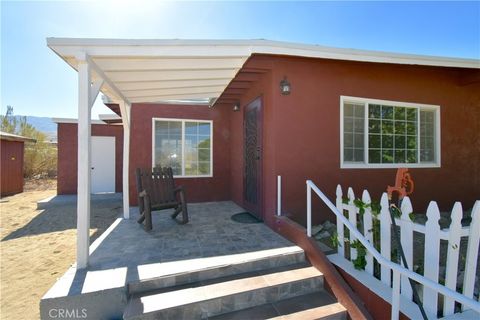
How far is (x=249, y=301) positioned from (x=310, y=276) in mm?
744

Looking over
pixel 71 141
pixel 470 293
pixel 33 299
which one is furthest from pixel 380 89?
pixel 71 141

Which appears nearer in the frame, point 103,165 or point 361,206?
point 361,206

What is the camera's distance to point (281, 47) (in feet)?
11.2

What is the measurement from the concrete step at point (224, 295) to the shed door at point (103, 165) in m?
8.51

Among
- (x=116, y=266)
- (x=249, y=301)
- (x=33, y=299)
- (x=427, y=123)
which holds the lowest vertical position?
(x=33, y=299)

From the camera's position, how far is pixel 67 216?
659 centimetres

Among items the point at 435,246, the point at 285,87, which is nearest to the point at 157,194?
the point at 285,87

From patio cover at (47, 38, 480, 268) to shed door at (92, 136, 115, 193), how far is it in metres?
5.63

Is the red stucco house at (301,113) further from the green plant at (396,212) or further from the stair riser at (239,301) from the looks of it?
the green plant at (396,212)

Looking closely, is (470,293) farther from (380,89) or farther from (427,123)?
(427,123)

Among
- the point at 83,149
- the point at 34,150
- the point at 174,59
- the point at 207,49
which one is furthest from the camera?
the point at 34,150

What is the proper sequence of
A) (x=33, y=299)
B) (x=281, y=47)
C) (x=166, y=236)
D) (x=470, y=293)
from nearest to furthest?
(x=470, y=293)
(x=33, y=299)
(x=281, y=47)
(x=166, y=236)

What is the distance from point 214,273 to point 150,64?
281 cm
